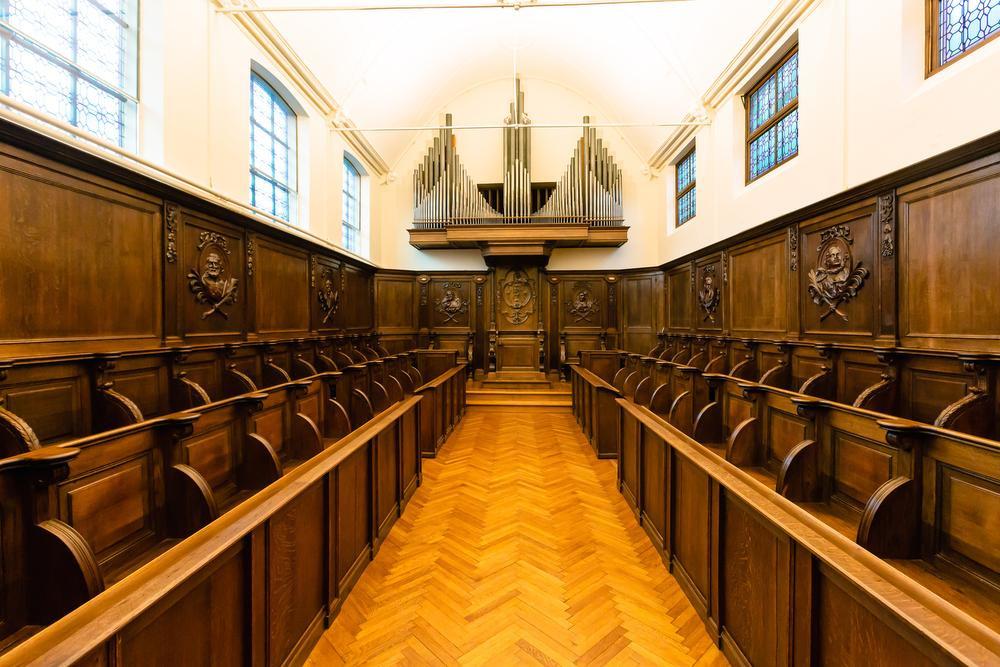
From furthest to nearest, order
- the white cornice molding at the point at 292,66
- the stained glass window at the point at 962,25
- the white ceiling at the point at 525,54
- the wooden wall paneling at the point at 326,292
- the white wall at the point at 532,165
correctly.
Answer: the white wall at the point at 532,165 < the wooden wall paneling at the point at 326,292 < the white ceiling at the point at 525,54 < the white cornice molding at the point at 292,66 < the stained glass window at the point at 962,25

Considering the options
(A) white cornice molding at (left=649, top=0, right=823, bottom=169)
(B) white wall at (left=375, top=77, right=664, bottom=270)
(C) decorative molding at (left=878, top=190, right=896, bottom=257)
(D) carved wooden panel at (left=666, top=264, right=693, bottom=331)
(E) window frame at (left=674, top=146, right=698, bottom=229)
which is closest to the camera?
(C) decorative molding at (left=878, top=190, right=896, bottom=257)

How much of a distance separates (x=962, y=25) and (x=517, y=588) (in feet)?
17.4

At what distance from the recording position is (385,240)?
9.93 m

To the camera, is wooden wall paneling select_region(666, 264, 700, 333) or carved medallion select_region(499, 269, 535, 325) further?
carved medallion select_region(499, 269, 535, 325)

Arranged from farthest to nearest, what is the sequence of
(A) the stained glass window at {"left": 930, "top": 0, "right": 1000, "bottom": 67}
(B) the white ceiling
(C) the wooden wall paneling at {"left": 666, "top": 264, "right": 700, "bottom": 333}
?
1. (C) the wooden wall paneling at {"left": 666, "top": 264, "right": 700, "bottom": 333}
2. (B) the white ceiling
3. (A) the stained glass window at {"left": 930, "top": 0, "right": 1000, "bottom": 67}

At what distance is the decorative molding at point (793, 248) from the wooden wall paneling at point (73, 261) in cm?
665

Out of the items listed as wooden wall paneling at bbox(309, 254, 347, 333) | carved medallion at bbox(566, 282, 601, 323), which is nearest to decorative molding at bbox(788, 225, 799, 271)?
carved medallion at bbox(566, 282, 601, 323)

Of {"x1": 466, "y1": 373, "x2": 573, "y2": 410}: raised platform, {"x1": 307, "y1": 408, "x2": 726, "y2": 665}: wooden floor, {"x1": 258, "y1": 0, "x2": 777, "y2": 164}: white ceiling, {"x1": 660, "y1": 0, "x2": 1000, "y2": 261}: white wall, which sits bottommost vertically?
{"x1": 307, "y1": 408, "x2": 726, "y2": 665}: wooden floor

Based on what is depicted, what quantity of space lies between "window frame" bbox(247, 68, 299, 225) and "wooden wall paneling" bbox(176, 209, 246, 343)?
909 mm

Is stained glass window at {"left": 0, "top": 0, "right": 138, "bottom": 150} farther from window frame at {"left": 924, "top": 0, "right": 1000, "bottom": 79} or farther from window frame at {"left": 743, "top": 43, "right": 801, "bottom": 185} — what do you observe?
window frame at {"left": 743, "top": 43, "right": 801, "bottom": 185}

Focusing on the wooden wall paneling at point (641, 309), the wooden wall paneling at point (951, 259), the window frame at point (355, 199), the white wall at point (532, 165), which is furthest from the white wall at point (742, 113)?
the white wall at point (532, 165)

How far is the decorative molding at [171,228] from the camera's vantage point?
3.75 metres

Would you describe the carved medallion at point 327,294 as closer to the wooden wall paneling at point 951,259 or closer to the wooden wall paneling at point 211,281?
the wooden wall paneling at point 211,281

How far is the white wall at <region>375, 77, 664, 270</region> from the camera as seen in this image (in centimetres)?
980
